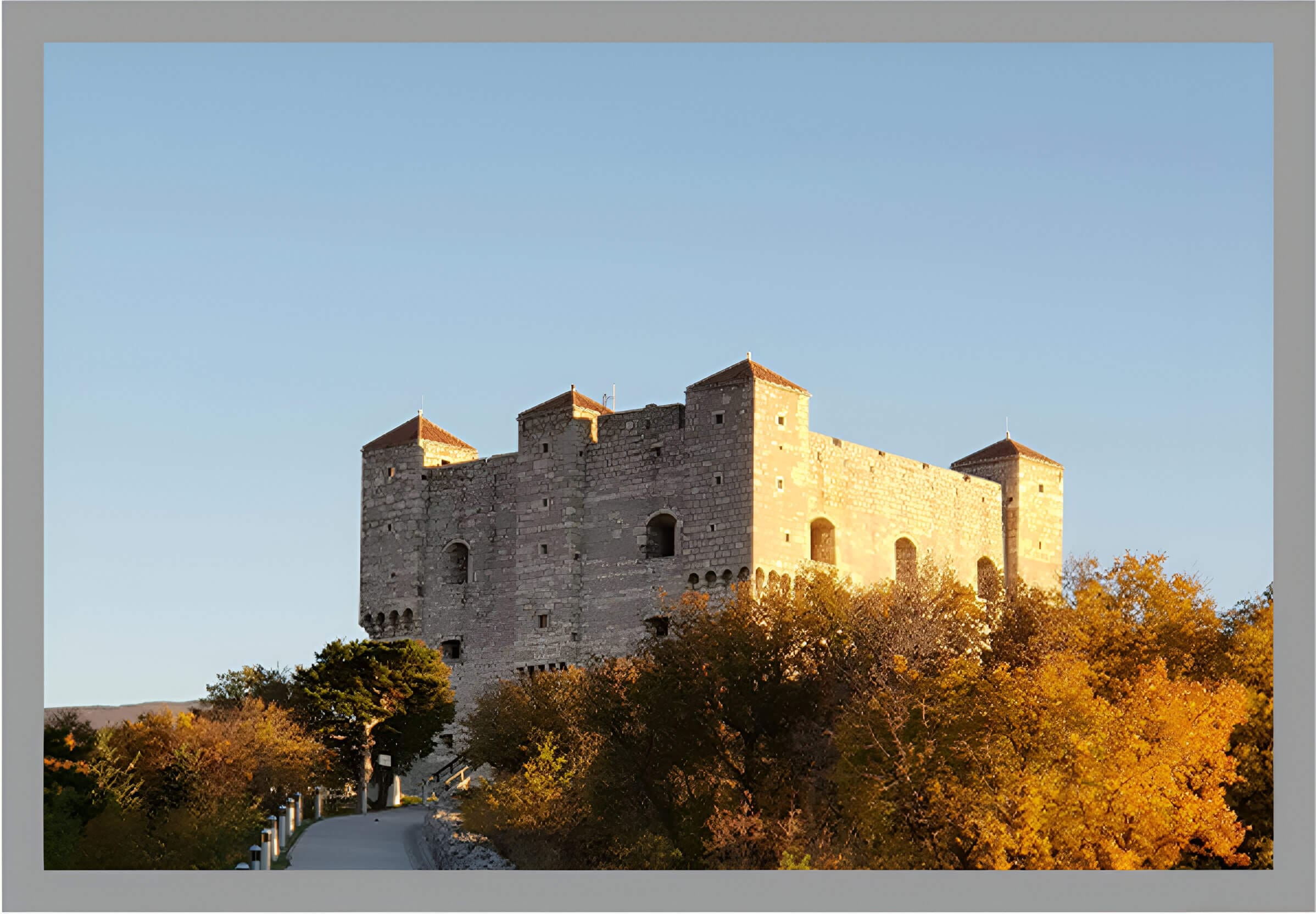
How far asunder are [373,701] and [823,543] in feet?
36.1

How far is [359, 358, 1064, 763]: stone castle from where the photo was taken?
47812 mm

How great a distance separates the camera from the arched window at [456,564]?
5384cm

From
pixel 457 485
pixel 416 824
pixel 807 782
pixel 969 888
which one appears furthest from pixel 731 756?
pixel 457 485

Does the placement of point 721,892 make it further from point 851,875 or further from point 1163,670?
point 1163,670

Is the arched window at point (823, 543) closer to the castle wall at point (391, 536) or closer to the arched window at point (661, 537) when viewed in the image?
the arched window at point (661, 537)

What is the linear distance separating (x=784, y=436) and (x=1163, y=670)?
15500 millimetres

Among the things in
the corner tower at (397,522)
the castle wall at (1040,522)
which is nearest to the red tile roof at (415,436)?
the corner tower at (397,522)

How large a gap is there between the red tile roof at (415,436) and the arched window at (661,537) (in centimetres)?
848

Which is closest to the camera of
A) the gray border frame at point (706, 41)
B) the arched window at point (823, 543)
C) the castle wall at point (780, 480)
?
the gray border frame at point (706, 41)

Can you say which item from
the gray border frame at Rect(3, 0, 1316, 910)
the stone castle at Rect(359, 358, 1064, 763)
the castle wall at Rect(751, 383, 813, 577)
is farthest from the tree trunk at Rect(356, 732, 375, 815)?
the gray border frame at Rect(3, 0, 1316, 910)

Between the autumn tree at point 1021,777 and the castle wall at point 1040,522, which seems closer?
the autumn tree at point 1021,777

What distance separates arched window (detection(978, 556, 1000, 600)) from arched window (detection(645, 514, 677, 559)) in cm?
840

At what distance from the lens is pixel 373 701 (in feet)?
162
